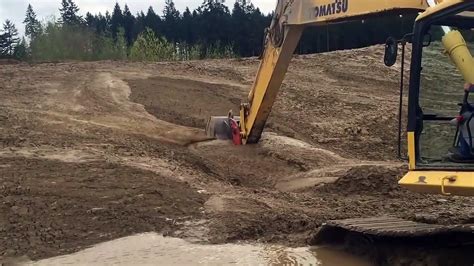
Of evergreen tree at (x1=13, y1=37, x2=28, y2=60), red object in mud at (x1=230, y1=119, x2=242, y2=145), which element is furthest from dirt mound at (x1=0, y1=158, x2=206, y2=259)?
evergreen tree at (x1=13, y1=37, x2=28, y2=60)

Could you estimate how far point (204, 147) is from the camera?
10.9 m

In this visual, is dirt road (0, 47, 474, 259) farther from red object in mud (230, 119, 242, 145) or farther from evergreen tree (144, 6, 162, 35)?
evergreen tree (144, 6, 162, 35)

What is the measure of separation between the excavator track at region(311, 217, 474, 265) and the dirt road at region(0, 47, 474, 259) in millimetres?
652

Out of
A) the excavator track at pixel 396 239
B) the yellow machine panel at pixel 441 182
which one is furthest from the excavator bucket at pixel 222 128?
the yellow machine panel at pixel 441 182

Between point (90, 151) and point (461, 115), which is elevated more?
point (461, 115)

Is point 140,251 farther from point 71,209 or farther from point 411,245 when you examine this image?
point 411,245

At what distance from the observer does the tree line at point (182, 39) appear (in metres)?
31.7

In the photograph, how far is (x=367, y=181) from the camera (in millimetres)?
8695

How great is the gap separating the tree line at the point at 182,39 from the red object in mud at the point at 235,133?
16.8 m

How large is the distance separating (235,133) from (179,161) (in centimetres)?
183

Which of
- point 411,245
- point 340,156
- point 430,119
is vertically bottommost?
point 340,156

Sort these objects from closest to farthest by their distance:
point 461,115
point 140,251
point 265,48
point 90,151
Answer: point 461,115
point 140,251
point 90,151
point 265,48

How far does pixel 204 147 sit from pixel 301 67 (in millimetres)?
9165

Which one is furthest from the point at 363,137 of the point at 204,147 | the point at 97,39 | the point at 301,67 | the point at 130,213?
the point at 97,39
